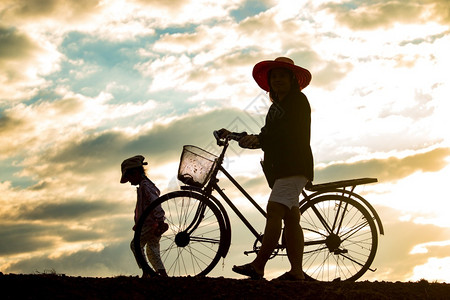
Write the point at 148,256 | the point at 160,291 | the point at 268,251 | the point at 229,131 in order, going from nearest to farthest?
the point at 160,291
the point at 268,251
the point at 229,131
the point at 148,256

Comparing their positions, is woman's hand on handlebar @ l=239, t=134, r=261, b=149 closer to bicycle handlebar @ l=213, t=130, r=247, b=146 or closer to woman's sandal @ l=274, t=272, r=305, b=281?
bicycle handlebar @ l=213, t=130, r=247, b=146

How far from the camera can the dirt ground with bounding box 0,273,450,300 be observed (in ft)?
18.9

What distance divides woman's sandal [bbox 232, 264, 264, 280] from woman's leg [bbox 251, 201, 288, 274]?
5cm

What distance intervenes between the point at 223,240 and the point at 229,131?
1.47m

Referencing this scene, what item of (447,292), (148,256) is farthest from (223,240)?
(447,292)

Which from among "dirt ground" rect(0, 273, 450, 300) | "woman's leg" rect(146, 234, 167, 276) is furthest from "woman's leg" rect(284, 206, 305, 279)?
"woman's leg" rect(146, 234, 167, 276)

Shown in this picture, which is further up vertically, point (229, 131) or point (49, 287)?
point (229, 131)

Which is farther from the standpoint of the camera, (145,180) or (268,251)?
(145,180)

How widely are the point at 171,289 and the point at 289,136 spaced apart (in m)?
2.30

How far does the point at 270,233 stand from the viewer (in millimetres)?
6664

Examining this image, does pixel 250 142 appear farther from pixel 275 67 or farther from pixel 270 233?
pixel 270 233

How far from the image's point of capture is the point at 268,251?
6.69m

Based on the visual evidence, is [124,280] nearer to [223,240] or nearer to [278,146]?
[223,240]

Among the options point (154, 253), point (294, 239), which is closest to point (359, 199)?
point (294, 239)
